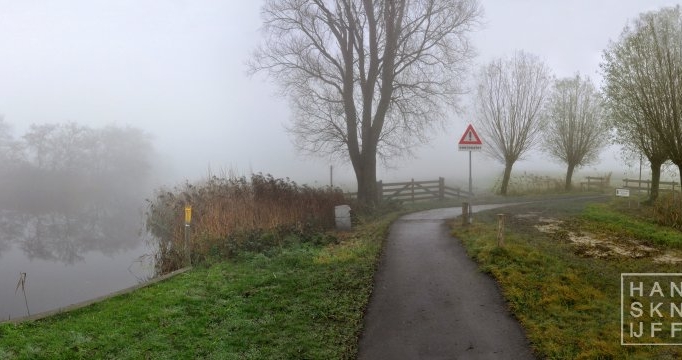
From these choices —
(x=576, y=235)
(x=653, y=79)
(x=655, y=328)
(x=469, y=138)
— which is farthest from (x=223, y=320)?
(x=653, y=79)

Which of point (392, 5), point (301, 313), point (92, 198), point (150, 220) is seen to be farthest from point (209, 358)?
point (92, 198)

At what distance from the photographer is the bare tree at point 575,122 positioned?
30375 mm

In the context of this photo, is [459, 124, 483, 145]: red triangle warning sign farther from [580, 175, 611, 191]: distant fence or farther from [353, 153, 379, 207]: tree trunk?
[580, 175, 611, 191]: distant fence

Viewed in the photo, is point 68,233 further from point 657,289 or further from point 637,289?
point 657,289

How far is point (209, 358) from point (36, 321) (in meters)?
3.88

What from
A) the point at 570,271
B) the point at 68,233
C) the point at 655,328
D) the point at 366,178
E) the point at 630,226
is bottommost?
the point at 655,328

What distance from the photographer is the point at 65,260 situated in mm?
15789

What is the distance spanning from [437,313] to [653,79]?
1587 cm

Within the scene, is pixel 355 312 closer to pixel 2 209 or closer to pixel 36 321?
pixel 36 321

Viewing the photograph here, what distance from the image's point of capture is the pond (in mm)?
11023

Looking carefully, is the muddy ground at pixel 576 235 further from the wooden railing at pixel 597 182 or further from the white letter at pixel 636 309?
the wooden railing at pixel 597 182

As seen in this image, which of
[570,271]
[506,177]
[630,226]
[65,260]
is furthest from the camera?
[506,177]

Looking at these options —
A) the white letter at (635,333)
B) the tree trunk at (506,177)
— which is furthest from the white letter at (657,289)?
the tree trunk at (506,177)

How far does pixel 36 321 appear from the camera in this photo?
24.6ft
